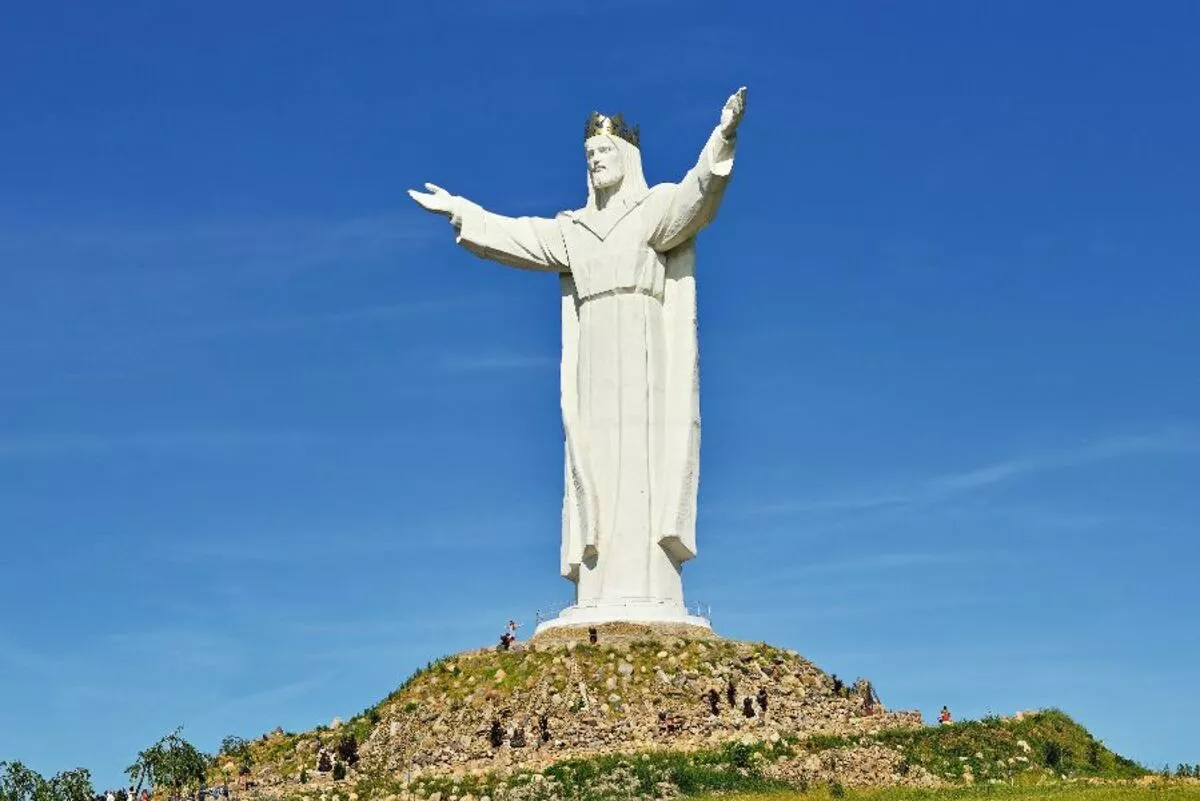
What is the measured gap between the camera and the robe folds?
1576 inches

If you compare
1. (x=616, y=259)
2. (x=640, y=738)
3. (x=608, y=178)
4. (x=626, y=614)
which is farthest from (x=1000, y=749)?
(x=608, y=178)

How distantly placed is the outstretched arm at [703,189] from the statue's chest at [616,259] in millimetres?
349

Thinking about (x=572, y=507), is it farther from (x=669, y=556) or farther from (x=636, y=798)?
(x=636, y=798)

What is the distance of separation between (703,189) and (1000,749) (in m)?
11.5

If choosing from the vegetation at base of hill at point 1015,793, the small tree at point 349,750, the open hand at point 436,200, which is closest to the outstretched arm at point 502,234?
the open hand at point 436,200

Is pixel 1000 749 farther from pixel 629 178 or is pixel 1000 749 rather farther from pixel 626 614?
pixel 629 178

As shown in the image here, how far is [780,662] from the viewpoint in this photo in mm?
38500

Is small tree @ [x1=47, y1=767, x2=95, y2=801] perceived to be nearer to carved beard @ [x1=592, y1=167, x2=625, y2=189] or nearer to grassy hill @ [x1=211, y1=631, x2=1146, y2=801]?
grassy hill @ [x1=211, y1=631, x2=1146, y2=801]

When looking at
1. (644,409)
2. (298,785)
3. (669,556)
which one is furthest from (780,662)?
(298,785)

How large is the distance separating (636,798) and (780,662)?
714 cm

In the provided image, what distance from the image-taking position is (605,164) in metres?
41.2

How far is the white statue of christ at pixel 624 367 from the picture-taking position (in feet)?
131

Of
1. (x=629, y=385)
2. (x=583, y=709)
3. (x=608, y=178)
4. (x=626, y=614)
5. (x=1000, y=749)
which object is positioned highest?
(x=608, y=178)

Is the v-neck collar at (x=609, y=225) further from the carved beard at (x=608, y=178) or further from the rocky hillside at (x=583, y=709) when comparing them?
the rocky hillside at (x=583, y=709)
